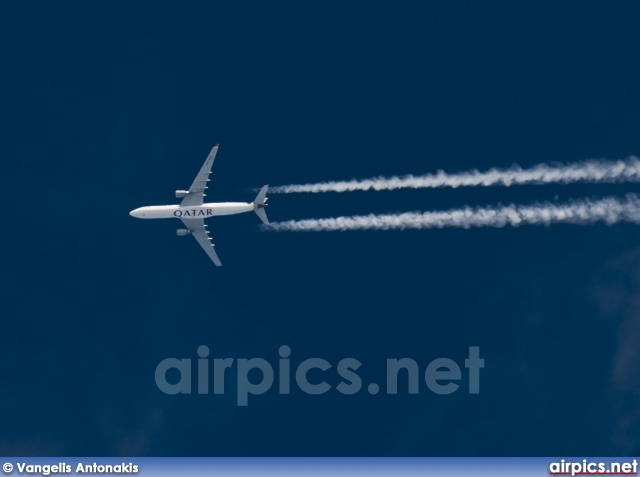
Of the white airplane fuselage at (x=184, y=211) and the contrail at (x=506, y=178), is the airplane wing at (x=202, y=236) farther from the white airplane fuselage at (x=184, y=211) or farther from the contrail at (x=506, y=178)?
the contrail at (x=506, y=178)

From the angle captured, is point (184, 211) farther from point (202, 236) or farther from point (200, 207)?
point (202, 236)

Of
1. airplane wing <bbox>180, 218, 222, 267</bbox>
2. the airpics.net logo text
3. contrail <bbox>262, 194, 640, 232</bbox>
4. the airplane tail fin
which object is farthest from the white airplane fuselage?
the airpics.net logo text

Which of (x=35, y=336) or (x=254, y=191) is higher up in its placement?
(x=254, y=191)

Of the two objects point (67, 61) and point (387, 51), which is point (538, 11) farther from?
point (67, 61)

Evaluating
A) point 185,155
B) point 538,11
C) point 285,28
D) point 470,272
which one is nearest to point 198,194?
point 185,155

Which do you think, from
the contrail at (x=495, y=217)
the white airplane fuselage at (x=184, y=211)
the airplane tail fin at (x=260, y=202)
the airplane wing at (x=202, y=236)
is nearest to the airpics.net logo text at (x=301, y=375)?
the airplane wing at (x=202, y=236)
